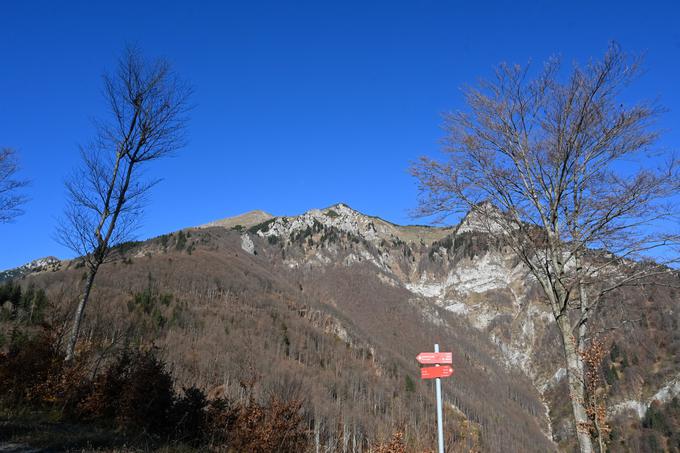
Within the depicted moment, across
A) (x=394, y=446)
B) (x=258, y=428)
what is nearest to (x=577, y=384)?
(x=394, y=446)

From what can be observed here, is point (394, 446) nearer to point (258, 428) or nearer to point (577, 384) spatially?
point (258, 428)

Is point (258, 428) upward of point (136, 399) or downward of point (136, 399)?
downward

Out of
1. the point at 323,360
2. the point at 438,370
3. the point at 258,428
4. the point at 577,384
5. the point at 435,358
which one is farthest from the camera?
the point at 323,360

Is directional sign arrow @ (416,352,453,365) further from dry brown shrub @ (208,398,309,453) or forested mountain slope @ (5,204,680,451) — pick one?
forested mountain slope @ (5,204,680,451)

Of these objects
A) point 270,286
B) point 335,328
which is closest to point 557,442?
point 335,328

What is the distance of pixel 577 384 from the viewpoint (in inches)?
270

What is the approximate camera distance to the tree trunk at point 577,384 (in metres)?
6.63

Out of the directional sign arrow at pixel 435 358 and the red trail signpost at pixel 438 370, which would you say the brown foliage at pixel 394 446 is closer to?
the red trail signpost at pixel 438 370

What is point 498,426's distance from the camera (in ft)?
464

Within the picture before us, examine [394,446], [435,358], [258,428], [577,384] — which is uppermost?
[435,358]

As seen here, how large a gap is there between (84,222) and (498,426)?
156497mm

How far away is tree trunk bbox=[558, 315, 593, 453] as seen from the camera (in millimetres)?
6629

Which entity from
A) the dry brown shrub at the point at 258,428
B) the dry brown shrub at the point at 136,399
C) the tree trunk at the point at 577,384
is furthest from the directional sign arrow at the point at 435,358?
the dry brown shrub at the point at 136,399

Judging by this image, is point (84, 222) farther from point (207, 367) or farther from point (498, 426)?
point (498, 426)
